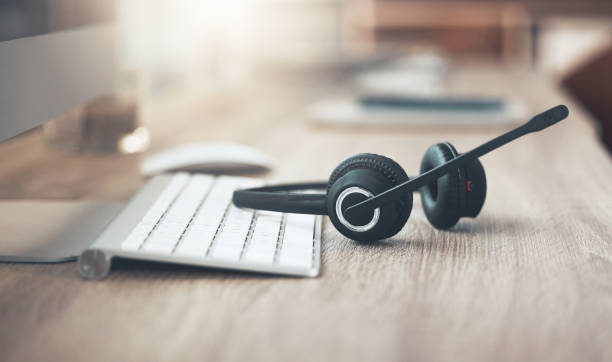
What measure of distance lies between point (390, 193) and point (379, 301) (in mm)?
110

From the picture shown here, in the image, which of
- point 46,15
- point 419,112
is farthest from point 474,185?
point 419,112

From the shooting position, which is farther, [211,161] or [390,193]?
[211,161]

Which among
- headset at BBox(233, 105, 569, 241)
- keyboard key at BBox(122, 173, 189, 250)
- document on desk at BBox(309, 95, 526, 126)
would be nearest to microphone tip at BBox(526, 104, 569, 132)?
headset at BBox(233, 105, 569, 241)

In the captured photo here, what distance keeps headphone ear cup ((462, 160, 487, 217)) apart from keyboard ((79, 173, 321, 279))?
0.14 metres

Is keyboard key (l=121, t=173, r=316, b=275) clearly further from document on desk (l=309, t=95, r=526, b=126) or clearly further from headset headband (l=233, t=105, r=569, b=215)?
document on desk (l=309, t=95, r=526, b=126)

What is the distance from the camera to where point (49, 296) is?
0.50m

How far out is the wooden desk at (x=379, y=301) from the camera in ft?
1.36

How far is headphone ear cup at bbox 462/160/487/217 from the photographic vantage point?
→ 61cm

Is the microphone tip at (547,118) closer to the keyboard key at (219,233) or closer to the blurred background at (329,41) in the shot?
the keyboard key at (219,233)

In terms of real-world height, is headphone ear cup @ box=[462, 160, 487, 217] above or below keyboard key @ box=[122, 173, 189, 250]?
above

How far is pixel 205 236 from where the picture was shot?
567mm

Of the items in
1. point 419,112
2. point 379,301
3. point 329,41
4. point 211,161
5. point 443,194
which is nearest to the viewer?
point 379,301

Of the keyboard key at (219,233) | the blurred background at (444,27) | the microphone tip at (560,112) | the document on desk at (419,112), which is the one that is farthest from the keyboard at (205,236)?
the blurred background at (444,27)

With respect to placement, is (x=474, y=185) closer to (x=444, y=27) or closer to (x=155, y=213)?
(x=155, y=213)
